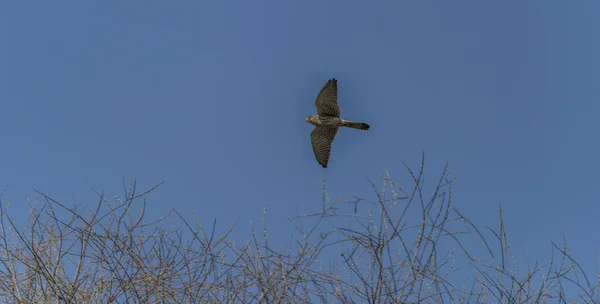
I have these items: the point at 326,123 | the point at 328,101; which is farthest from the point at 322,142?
the point at 328,101

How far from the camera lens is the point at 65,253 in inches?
161

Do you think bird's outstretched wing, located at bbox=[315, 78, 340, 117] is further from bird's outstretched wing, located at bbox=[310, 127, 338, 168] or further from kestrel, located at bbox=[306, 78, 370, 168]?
bird's outstretched wing, located at bbox=[310, 127, 338, 168]

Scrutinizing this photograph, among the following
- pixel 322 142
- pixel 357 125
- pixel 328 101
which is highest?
pixel 328 101

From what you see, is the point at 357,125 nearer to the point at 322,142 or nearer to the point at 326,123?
the point at 326,123

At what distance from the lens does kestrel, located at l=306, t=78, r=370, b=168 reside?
12.3 meters

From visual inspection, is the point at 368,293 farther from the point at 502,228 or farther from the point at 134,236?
the point at 134,236

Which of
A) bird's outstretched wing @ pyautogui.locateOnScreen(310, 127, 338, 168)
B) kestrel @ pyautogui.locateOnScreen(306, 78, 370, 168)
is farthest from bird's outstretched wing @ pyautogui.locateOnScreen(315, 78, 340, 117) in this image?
bird's outstretched wing @ pyautogui.locateOnScreen(310, 127, 338, 168)

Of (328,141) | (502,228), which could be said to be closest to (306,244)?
(502,228)

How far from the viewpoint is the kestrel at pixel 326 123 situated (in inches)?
484

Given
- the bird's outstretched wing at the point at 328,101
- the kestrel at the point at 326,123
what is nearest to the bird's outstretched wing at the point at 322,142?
the kestrel at the point at 326,123

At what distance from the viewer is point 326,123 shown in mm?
12711

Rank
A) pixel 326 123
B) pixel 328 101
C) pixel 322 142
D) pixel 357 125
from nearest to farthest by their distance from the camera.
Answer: pixel 357 125, pixel 328 101, pixel 326 123, pixel 322 142

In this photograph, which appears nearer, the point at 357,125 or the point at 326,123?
the point at 357,125

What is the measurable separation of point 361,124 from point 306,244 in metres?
8.50
